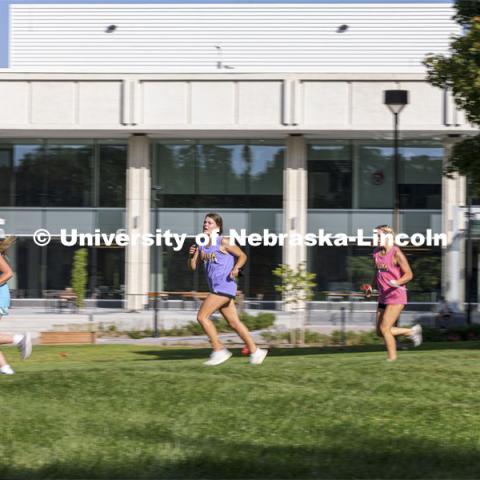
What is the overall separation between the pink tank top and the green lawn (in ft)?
6.48

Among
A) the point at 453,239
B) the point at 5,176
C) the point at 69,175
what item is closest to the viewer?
the point at 453,239

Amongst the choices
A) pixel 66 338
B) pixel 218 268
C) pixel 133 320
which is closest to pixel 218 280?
pixel 218 268

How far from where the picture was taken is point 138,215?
41000 mm

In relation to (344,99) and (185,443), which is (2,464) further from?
(344,99)

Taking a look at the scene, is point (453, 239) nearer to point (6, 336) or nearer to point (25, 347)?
point (25, 347)

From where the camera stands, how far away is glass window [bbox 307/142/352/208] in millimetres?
41112

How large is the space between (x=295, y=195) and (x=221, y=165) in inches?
131

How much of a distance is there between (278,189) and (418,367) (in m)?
30.9

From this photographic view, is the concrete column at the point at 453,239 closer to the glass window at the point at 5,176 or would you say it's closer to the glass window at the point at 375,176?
the glass window at the point at 375,176

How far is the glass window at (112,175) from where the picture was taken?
41500 millimetres

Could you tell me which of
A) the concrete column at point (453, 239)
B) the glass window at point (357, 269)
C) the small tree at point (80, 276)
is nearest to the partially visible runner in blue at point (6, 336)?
the small tree at point (80, 276)

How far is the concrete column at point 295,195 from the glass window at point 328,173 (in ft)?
1.28

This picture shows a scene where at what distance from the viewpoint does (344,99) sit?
130 feet

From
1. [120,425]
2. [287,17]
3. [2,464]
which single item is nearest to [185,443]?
[120,425]
